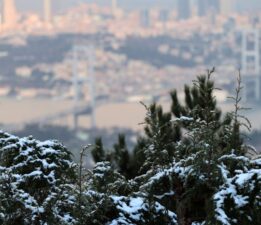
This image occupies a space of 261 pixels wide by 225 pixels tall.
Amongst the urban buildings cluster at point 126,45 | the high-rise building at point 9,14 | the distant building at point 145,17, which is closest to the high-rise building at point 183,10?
the urban buildings cluster at point 126,45

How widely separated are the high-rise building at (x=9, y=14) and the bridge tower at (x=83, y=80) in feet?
10.1

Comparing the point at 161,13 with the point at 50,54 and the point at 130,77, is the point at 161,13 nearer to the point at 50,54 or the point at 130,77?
the point at 130,77

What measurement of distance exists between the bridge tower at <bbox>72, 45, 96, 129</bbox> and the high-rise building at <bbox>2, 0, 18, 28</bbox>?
3.08 meters

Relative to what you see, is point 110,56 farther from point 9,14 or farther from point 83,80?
point 9,14

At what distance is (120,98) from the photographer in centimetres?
2216

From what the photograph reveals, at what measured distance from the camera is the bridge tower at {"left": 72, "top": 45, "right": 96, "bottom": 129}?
2088cm

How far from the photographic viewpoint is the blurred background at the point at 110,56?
20.2 metres

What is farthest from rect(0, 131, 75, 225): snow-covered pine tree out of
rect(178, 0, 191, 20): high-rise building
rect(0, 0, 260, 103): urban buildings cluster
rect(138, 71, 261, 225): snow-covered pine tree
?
rect(178, 0, 191, 20): high-rise building

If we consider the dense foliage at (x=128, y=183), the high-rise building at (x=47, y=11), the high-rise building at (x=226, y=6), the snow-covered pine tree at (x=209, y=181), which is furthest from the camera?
the high-rise building at (x=226, y=6)

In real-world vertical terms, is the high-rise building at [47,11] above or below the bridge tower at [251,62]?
above

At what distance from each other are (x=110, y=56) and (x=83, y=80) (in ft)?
5.47

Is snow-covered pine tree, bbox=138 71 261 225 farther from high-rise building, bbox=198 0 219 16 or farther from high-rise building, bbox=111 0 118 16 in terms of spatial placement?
high-rise building, bbox=111 0 118 16

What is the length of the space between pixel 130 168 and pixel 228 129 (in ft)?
6.56

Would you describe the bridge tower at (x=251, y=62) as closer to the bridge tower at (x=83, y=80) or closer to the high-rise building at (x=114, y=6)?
the bridge tower at (x=83, y=80)
